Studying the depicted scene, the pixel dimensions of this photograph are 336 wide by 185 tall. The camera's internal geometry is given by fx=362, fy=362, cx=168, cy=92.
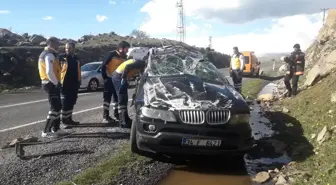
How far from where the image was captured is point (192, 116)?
17.1 feet

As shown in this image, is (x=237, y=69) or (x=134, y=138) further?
(x=237, y=69)

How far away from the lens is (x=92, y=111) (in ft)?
34.6

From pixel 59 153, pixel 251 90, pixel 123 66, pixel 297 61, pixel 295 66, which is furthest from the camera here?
pixel 251 90

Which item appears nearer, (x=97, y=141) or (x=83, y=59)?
(x=97, y=141)

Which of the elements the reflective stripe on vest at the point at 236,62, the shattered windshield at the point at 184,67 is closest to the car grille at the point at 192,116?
the shattered windshield at the point at 184,67

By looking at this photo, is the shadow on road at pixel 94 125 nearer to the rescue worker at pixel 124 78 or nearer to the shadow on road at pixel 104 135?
the rescue worker at pixel 124 78

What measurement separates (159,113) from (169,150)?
55 cm

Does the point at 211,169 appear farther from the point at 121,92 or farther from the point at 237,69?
the point at 237,69

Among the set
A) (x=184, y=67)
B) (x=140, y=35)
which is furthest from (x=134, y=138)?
(x=140, y=35)

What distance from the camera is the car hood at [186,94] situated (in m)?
5.38

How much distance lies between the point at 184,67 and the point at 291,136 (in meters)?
2.62

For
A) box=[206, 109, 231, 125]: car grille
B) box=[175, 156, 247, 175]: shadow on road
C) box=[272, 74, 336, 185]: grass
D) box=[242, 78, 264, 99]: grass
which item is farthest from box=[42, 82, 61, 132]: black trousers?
box=[242, 78, 264, 99]: grass

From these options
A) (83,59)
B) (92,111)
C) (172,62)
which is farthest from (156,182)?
(83,59)

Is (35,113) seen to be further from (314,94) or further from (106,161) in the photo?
(314,94)
